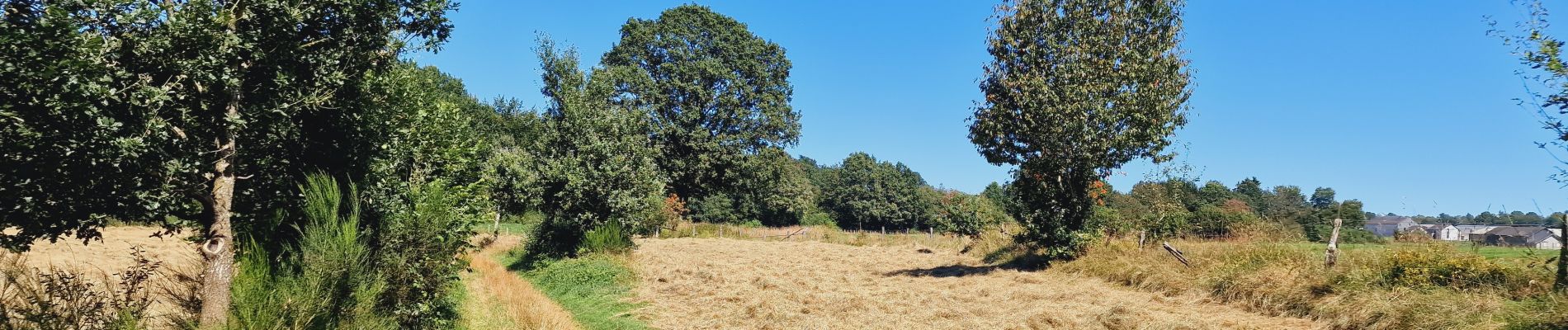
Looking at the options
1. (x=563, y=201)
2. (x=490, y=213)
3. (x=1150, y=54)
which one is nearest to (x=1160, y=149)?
(x=1150, y=54)

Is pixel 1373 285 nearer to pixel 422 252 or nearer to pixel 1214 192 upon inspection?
pixel 422 252

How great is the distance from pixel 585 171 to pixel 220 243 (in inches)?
563

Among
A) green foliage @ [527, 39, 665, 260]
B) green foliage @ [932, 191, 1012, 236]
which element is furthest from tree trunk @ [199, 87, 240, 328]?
green foliage @ [932, 191, 1012, 236]

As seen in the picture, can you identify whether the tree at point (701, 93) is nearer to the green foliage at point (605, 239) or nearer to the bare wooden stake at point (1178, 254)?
the green foliage at point (605, 239)

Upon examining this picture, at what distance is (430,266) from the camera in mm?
8469

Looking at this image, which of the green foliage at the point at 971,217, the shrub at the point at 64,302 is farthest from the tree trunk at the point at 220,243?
the green foliage at the point at 971,217

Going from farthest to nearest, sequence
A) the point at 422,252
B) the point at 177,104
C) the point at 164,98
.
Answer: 1. the point at 422,252
2. the point at 177,104
3. the point at 164,98

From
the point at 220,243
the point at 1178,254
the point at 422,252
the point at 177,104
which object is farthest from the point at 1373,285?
the point at 177,104

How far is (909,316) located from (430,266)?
721 cm

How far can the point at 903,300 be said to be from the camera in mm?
13461

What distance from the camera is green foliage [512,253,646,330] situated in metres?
13.0

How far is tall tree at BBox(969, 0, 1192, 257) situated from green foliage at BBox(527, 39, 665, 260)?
999cm

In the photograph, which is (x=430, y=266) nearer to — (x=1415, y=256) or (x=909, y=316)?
(x=909, y=316)

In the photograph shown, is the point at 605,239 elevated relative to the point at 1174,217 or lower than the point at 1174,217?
lower
